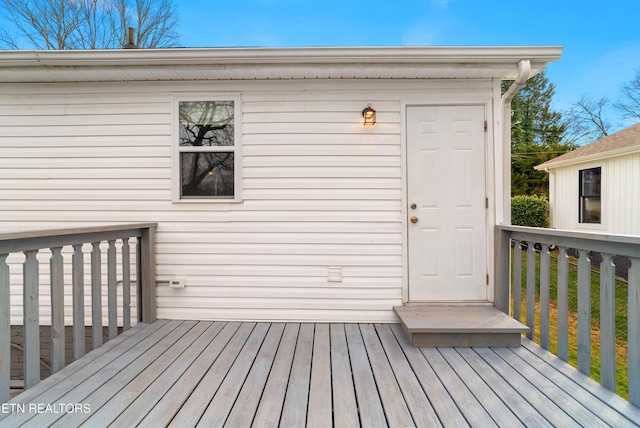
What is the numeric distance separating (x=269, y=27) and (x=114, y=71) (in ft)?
26.8

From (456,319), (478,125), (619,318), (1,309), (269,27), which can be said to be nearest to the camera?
(1,309)

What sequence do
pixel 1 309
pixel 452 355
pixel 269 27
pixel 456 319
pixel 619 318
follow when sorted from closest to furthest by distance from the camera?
pixel 1 309 < pixel 452 355 < pixel 456 319 < pixel 619 318 < pixel 269 27

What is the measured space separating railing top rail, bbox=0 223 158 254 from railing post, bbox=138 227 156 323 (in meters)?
0.14

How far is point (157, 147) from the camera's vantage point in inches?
124

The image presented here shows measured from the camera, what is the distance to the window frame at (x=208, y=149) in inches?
122

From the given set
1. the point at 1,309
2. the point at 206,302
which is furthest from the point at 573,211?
the point at 1,309

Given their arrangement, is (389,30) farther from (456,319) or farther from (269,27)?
(456,319)

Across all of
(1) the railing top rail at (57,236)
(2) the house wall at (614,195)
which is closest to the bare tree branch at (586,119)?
(2) the house wall at (614,195)

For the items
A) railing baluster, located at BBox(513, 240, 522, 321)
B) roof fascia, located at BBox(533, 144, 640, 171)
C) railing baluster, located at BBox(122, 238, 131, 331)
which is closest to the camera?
railing baluster, located at BBox(513, 240, 522, 321)

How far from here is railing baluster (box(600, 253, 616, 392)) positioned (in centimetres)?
185

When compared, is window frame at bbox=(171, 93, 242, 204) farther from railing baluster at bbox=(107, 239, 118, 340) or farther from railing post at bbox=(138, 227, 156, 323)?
railing baluster at bbox=(107, 239, 118, 340)

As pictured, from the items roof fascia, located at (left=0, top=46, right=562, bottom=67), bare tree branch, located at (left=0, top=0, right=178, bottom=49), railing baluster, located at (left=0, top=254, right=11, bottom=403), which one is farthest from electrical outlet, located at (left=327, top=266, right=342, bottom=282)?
bare tree branch, located at (left=0, top=0, right=178, bottom=49)

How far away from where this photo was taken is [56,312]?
7.13ft

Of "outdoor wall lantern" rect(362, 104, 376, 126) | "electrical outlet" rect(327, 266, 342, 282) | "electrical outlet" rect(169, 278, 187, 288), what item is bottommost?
"electrical outlet" rect(169, 278, 187, 288)
